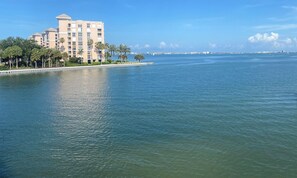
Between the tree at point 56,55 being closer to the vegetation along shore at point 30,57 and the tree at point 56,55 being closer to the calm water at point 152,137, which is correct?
the vegetation along shore at point 30,57

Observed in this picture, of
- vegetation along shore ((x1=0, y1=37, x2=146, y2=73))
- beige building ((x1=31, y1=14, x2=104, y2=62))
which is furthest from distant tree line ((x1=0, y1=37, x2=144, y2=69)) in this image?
beige building ((x1=31, y1=14, x2=104, y2=62))

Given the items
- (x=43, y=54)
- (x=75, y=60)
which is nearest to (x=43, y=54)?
(x=43, y=54)

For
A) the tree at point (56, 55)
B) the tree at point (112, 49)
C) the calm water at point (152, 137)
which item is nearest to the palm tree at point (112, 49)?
the tree at point (112, 49)

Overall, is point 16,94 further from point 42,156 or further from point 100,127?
point 42,156

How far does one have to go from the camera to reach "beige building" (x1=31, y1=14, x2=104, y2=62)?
12181cm

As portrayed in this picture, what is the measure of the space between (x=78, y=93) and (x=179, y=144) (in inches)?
1034

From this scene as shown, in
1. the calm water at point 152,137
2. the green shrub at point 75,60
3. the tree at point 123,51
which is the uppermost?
the tree at point 123,51

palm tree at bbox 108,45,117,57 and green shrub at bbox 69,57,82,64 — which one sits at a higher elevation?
palm tree at bbox 108,45,117,57

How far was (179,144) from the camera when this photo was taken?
62.6 feet

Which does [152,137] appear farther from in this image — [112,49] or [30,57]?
[112,49]

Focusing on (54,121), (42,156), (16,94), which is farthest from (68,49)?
(42,156)

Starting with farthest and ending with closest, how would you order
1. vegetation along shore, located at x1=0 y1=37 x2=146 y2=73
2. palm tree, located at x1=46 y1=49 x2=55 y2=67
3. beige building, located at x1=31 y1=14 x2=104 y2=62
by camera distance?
beige building, located at x1=31 y1=14 x2=104 y2=62 < palm tree, located at x1=46 y1=49 x2=55 y2=67 < vegetation along shore, located at x1=0 y1=37 x2=146 y2=73

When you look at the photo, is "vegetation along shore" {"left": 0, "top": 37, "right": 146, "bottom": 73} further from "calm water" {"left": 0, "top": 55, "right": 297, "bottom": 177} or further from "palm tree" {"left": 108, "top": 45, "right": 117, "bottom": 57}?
"calm water" {"left": 0, "top": 55, "right": 297, "bottom": 177}

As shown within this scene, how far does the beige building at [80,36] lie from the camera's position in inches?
4796
